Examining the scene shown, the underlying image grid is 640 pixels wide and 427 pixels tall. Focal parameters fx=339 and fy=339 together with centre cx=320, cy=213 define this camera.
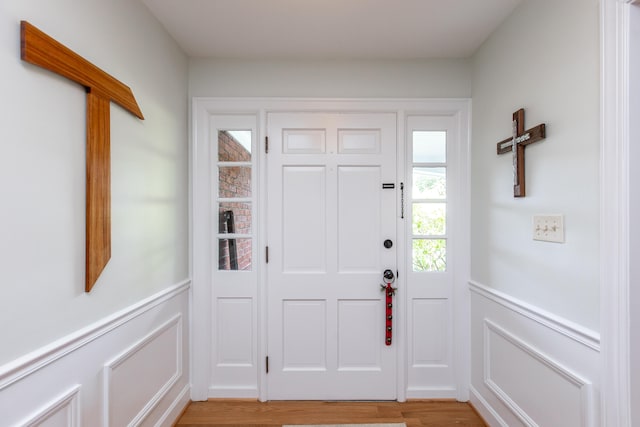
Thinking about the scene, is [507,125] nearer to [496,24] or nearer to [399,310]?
[496,24]

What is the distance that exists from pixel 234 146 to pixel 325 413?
1.87m

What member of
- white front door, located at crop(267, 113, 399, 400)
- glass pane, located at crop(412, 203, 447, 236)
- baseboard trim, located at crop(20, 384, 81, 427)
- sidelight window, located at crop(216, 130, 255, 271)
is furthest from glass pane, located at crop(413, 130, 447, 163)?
baseboard trim, located at crop(20, 384, 81, 427)

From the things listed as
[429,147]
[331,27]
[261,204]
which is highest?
[331,27]

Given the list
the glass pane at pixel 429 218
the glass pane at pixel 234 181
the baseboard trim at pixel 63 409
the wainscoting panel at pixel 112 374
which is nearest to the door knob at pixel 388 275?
the glass pane at pixel 429 218

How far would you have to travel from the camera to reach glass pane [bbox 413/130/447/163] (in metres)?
2.36

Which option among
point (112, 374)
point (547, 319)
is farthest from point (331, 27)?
point (112, 374)

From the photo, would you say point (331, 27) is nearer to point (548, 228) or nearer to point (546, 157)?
point (546, 157)

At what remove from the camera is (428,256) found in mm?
2365

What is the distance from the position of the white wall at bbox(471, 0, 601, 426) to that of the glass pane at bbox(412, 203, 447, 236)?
222 millimetres

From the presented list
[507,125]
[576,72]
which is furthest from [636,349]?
[507,125]

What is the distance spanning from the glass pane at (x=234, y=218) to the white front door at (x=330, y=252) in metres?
0.16

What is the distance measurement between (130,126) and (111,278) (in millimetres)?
714

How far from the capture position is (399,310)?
7.65ft

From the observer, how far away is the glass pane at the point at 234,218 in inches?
92.5
